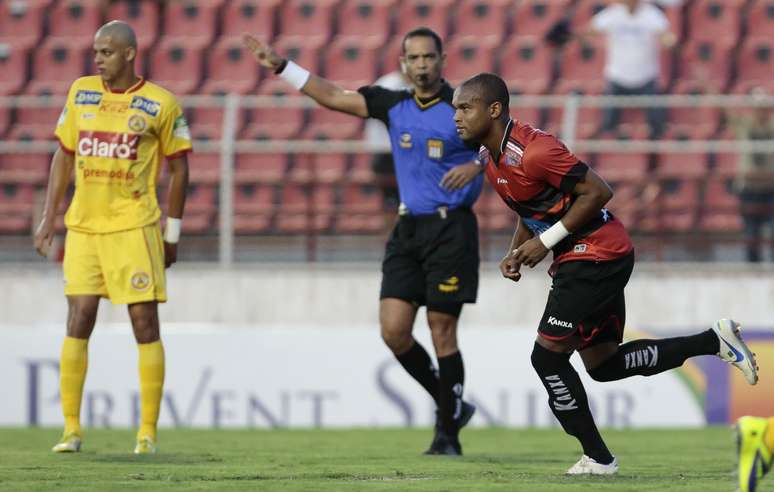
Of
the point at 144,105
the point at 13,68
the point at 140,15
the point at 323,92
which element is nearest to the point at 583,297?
the point at 323,92

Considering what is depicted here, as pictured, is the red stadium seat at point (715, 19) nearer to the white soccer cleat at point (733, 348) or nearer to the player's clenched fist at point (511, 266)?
the white soccer cleat at point (733, 348)

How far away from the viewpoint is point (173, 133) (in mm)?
8219

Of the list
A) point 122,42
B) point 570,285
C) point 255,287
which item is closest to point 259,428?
point 255,287

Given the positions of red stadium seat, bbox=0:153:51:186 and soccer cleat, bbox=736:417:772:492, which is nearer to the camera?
soccer cleat, bbox=736:417:772:492

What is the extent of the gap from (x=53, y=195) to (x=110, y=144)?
472 millimetres

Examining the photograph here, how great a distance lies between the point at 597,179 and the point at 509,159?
1.31 ft

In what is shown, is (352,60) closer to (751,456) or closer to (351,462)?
(351,462)

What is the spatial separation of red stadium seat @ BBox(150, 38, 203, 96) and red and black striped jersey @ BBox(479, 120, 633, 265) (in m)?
9.30

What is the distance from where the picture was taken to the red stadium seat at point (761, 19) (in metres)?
15.5

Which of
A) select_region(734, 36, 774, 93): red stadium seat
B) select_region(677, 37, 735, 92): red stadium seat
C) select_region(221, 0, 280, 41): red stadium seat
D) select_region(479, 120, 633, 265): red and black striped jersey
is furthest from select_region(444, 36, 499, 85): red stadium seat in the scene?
select_region(479, 120, 633, 265): red and black striped jersey

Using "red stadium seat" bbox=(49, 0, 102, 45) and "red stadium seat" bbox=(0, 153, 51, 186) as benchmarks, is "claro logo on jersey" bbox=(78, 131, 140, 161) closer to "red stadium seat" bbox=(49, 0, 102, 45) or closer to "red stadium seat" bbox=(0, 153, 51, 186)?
"red stadium seat" bbox=(0, 153, 51, 186)

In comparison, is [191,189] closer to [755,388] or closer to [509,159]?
[755,388]

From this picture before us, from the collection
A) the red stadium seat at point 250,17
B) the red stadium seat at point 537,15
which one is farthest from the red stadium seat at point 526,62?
the red stadium seat at point 250,17

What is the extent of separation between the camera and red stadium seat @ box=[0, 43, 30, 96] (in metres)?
15.7
